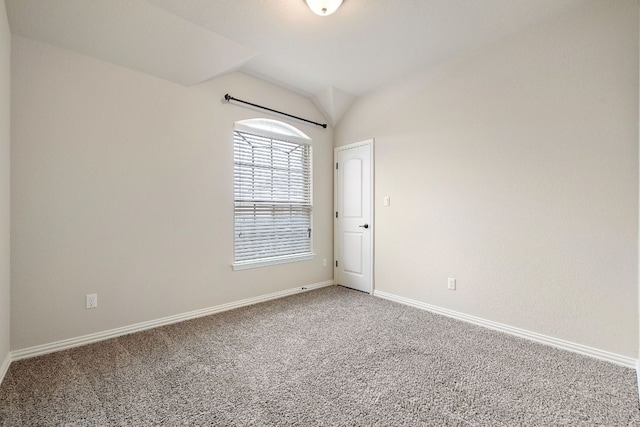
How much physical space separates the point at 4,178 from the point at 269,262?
2.35 m

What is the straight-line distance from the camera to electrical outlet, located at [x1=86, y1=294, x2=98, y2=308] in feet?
7.97

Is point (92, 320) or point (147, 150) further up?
point (147, 150)

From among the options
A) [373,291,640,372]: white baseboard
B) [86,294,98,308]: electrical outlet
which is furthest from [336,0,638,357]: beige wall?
[86,294,98,308]: electrical outlet

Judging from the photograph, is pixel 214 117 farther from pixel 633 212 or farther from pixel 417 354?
pixel 633 212

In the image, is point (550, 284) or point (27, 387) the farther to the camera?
point (550, 284)

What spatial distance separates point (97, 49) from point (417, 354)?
3.50 metres

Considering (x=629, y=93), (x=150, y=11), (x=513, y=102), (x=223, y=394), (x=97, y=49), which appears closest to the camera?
(x=223, y=394)

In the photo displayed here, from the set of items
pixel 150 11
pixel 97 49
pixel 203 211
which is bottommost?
pixel 203 211

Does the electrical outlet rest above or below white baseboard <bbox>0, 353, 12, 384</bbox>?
above

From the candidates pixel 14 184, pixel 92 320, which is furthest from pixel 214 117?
pixel 92 320

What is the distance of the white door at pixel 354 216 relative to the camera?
3840 mm

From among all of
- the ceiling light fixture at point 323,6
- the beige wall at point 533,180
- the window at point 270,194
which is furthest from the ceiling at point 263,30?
the window at point 270,194

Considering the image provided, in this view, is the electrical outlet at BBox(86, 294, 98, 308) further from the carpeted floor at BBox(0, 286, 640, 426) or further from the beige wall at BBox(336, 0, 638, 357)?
the beige wall at BBox(336, 0, 638, 357)

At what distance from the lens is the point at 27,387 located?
70.9 inches
